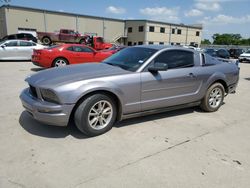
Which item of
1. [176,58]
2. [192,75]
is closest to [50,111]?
[176,58]

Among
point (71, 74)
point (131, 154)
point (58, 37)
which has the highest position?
point (58, 37)

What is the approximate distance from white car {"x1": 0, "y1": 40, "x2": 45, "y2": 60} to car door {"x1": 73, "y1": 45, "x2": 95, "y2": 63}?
4057mm

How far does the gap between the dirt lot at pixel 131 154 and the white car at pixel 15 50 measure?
1010cm

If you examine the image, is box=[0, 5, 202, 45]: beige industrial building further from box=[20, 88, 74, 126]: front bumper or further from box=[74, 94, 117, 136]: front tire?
box=[74, 94, 117, 136]: front tire

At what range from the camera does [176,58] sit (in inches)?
183

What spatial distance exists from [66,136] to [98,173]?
3.82ft

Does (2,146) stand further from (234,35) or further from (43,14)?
(234,35)

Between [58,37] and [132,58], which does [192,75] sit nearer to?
[132,58]

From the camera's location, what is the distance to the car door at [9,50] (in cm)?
1328

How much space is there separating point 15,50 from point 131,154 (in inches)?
508

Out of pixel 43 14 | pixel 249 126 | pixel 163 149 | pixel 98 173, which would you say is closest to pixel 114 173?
pixel 98 173

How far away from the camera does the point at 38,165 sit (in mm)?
2893

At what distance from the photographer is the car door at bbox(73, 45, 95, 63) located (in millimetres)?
10722

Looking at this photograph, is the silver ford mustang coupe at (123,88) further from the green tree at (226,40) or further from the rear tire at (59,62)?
the green tree at (226,40)
